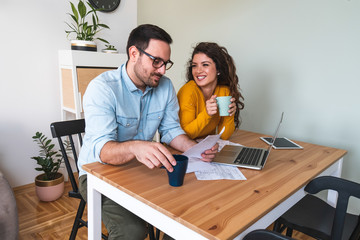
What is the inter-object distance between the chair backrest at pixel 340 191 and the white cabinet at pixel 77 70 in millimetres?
1902

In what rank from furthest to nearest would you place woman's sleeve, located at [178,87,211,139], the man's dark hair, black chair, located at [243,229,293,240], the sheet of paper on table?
1. woman's sleeve, located at [178,87,211,139]
2. the man's dark hair
3. the sheet of paper on table
4. black chair, located at [243,229,293,240]

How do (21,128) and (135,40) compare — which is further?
(21,128)

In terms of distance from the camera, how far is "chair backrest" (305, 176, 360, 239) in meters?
0.99

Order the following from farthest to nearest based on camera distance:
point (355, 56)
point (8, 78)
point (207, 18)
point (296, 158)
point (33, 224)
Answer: point (207, 18) < point (8, 78) < point (33, 224) < point (355, 56) < point (296, 158)

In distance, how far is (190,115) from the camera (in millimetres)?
1620

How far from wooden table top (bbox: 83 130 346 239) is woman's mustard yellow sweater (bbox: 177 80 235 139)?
46 centimetres

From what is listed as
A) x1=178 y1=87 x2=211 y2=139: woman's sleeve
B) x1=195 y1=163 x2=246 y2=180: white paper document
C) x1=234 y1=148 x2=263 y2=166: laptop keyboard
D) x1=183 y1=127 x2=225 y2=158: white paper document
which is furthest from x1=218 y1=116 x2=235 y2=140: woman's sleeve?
x1=183 y1=127 x2=225 y2=158: white paper document

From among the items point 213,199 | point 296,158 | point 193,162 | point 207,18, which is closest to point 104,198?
point 193,162

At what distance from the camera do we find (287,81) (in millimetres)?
1971

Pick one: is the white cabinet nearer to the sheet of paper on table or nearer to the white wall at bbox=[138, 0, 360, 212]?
the white wall at bbox=[138, 0, 360, 212]

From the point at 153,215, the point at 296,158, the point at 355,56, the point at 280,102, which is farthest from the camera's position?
the point at 280,102

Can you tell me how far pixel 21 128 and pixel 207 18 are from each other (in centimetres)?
197

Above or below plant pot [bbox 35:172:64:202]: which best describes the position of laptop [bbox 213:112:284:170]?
above

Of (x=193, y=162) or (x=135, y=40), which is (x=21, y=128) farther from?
(x=193, y=162)
